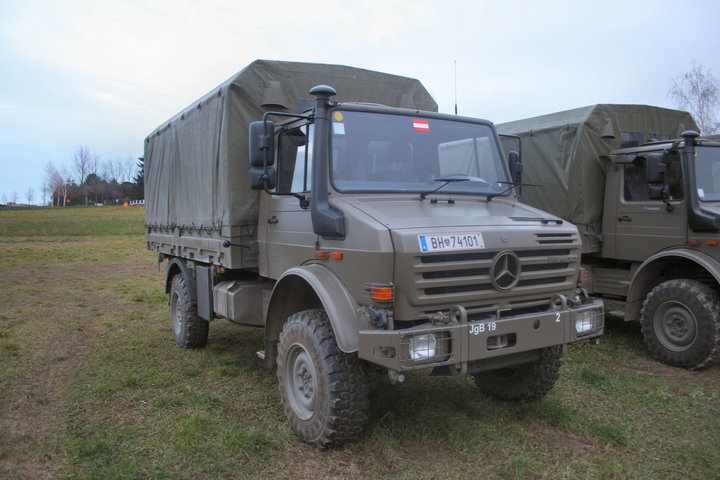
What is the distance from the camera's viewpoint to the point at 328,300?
3.72 meters

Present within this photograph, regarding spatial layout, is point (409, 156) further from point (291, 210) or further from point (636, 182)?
point (636, 182)

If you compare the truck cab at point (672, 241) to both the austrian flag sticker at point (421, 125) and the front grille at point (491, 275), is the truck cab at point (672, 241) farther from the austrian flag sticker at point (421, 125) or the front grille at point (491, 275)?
the austrian flag sticker at point (421, 125)

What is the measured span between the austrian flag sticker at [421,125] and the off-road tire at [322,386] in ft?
5.92

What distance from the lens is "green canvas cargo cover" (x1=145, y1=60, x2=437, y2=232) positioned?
549 cm

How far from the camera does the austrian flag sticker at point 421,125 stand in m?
4.66

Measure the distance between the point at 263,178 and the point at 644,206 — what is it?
5.25m

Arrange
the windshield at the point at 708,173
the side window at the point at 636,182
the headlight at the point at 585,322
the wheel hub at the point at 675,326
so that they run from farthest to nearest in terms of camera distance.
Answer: the side window at the point at 636,182 < the windshield at the point at 708,173 < the wheel hub at the point at 675,326 < the headlight at the point at 585,322

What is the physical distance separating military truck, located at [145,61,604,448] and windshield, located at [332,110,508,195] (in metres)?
0.01

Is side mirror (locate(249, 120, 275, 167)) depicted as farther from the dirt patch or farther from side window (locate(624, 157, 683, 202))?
side window (locate(624, 157, 683, 202))

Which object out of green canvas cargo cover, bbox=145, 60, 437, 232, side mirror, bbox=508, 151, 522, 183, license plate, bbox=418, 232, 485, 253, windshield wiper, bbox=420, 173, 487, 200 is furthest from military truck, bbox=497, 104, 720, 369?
license plate, bbox=418, 232, 485, 253

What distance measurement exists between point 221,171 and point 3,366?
351 centimetres

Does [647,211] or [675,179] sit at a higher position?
[675,179]

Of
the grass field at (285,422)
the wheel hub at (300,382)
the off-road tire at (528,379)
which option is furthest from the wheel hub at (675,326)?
the wheel hub at (300,382)

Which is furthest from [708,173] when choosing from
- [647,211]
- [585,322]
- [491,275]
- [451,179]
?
[491,275]
